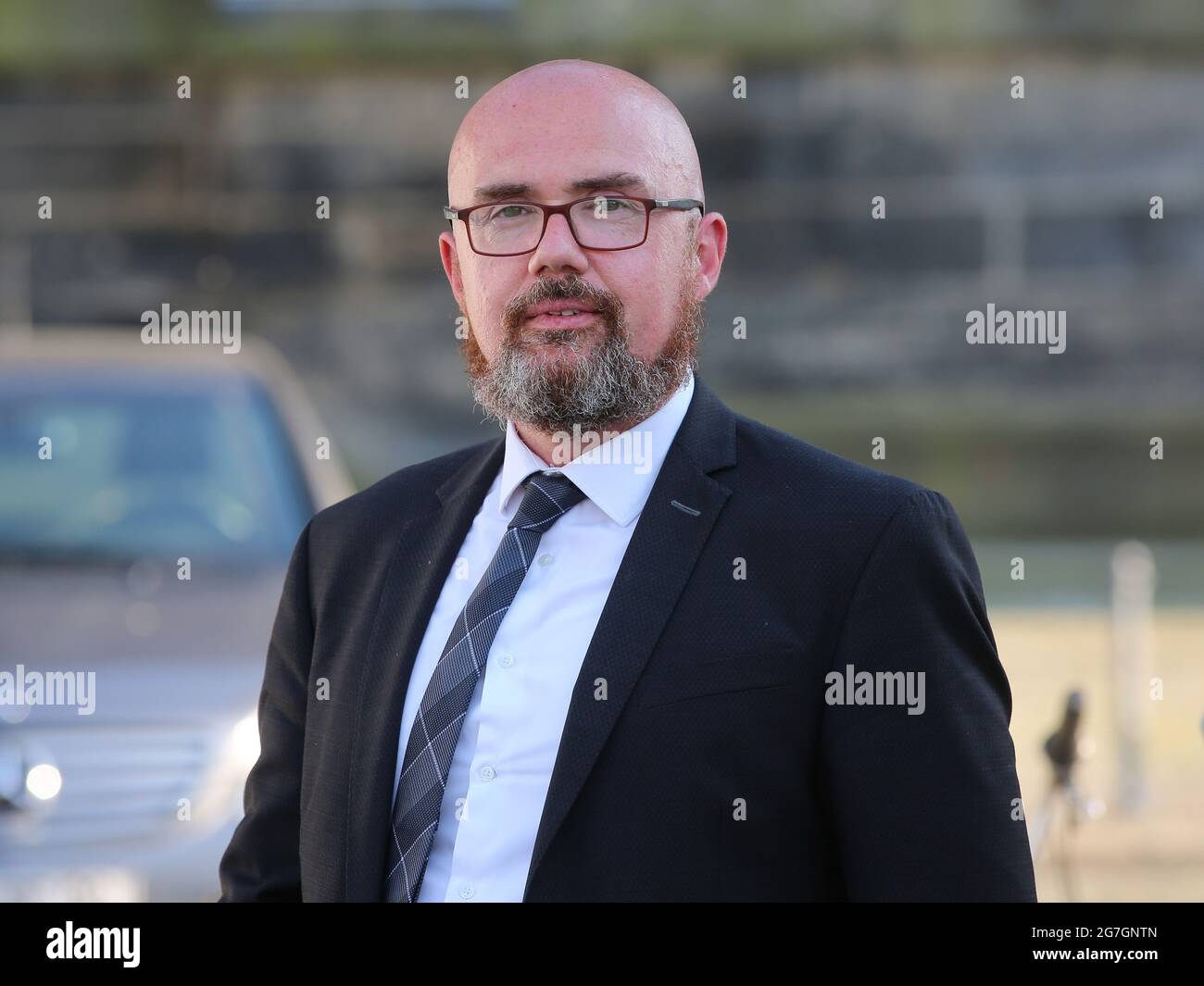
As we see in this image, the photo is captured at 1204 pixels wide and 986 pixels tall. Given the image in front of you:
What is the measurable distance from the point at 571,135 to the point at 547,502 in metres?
0.48

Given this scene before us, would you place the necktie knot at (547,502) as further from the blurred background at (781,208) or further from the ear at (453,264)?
the blurred background at (781,208)

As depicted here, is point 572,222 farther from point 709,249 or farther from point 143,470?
point 143,470

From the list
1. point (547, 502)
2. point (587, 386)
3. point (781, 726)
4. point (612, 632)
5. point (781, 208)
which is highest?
point (781, 208)

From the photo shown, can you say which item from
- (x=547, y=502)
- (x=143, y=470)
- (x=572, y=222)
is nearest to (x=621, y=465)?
(x=547, y=502)

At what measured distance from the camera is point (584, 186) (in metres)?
2.15

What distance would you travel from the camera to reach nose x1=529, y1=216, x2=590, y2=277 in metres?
2.14

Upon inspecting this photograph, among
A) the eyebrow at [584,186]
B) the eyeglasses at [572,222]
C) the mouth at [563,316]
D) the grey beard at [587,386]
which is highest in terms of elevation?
the eyebrow at [584,186]

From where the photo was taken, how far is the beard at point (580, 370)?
85.4 inches

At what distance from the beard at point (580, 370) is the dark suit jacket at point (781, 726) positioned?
156 mm

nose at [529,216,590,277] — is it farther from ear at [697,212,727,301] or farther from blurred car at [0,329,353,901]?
blurred car at [0,329,353,901]

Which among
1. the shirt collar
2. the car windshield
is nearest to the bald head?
the shirt collar

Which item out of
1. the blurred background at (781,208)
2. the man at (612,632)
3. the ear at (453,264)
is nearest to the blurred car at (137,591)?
the man at (612,632)

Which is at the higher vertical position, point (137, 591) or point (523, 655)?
point (137, 591)
